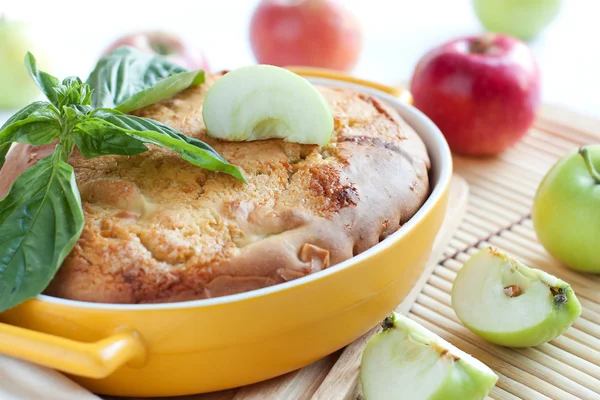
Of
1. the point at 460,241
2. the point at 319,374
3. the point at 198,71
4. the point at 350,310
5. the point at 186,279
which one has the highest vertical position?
the point at 198,71

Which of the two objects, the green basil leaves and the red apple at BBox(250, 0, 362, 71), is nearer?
the green basil leaves

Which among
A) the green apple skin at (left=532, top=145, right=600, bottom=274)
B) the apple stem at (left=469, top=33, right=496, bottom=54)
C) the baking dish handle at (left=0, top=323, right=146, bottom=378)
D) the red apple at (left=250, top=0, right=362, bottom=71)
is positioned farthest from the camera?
the red apple at (left=250, top=0, right=362, bottom=71)

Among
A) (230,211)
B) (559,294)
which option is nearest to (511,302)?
(559,294)

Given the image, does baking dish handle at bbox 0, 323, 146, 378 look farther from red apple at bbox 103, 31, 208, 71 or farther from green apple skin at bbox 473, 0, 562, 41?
green apple skin at bbox 473, 0, 562, 41

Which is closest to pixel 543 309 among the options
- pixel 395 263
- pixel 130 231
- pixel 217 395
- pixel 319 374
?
pixel 395 263

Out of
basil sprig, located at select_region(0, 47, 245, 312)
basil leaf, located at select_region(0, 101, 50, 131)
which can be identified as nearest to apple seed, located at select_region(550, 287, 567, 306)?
basil sprig, located at select_region(0, 47, 245, 312)

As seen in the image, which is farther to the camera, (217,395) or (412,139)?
(412,139)

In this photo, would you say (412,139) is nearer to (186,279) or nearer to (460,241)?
(460,241)

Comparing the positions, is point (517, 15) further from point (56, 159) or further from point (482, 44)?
point (56, 159)
